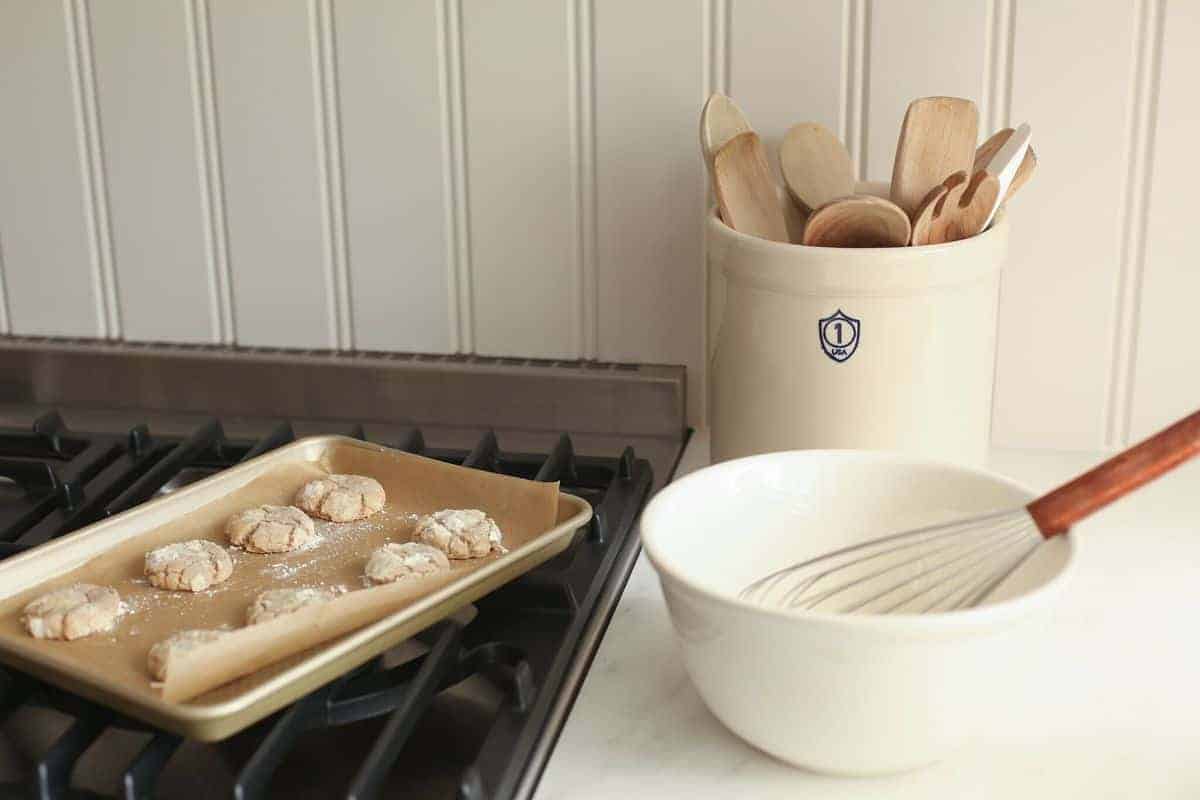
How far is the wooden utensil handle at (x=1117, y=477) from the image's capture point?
547 mm

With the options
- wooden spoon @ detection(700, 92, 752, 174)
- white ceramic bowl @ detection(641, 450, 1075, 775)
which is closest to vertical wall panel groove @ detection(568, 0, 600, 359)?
wooden spoon @ detection(700, 92, 752, 174)

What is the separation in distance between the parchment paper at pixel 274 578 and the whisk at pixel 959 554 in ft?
0.53

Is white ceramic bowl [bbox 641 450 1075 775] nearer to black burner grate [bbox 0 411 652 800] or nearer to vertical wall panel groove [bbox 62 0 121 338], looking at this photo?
black burner grate [bbox 0 411 652 800]

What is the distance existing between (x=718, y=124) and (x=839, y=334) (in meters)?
0.16

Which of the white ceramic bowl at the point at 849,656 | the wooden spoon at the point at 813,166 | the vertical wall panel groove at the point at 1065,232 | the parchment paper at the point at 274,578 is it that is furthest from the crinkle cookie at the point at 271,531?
the vertical wall panel groove at the point at 1065,232

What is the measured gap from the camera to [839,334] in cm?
73

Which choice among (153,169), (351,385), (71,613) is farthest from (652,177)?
(71,613)

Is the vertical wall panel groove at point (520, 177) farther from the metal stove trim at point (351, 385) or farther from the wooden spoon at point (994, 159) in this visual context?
the wooden spoon at point (994, 159)

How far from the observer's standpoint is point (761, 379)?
77 cm

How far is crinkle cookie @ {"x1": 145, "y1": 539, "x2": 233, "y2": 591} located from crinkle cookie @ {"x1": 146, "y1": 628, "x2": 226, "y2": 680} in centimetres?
7

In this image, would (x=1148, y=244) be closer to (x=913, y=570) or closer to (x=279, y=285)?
(x=913, y=570)

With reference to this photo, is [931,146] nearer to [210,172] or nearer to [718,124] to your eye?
[718,124]

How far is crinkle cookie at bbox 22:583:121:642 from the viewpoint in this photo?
0.64m

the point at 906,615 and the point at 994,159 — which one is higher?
the point at 994,159
